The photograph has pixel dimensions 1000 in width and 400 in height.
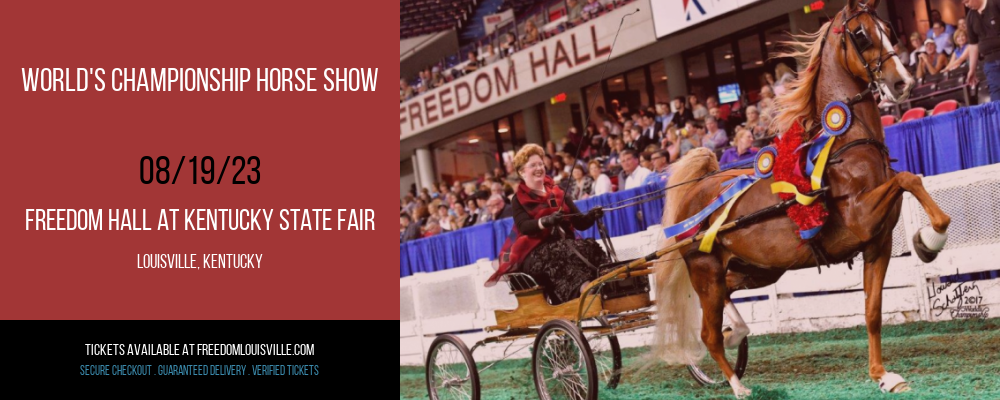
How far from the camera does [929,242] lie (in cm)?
480

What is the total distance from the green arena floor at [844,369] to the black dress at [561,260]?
65cm

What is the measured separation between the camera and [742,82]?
20781 millimetres

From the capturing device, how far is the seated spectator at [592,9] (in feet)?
65.8

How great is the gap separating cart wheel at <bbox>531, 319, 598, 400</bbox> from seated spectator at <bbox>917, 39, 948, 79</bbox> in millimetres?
7571

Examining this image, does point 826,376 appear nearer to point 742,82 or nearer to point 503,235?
point 503,235

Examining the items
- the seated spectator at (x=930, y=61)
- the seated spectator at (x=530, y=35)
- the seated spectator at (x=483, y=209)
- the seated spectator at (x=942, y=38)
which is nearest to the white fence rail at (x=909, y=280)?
the seated spectator at (x=930, y=61)

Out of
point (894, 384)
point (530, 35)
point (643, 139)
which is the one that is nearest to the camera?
point (894, 384)

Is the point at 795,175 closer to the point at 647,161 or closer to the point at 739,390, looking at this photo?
the point at 739,390

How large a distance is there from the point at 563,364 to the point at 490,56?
17911mm

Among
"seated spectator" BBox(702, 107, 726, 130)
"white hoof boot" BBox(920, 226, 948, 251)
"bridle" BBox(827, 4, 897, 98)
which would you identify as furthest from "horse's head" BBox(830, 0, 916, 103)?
"seated spectator" BBox(702, 107, 726, 130)

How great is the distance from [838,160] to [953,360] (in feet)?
6.84

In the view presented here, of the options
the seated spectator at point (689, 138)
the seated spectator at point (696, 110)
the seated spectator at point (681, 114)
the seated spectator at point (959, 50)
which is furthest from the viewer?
the seated spectator at point (696, 110)

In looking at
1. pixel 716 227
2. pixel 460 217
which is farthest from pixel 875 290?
pixel 460 217

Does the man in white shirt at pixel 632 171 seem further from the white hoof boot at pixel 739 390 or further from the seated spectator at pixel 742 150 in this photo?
the white hoof boot at pixel 739 390
